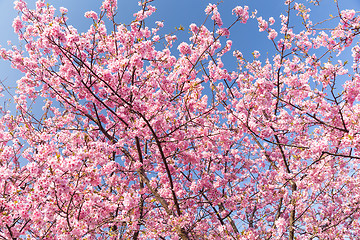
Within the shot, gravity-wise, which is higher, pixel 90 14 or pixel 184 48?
pixel 184 48

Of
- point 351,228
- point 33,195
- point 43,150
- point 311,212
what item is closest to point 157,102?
point 43,150

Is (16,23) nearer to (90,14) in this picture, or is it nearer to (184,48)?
(90,14)

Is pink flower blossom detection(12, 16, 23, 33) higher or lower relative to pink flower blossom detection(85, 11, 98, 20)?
lower

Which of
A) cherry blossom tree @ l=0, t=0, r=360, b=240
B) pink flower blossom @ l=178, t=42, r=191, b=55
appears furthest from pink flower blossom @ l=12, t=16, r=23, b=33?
pink flower blossom @ l=178, t=42, r=191, b=55

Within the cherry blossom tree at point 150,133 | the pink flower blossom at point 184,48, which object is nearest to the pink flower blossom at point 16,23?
the cherry blossom tree at point 150,133

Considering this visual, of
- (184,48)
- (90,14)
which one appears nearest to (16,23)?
(90,14)

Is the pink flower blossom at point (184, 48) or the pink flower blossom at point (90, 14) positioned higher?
the pink flower blossom at point (184, 48)

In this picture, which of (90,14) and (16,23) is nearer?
(16,23)

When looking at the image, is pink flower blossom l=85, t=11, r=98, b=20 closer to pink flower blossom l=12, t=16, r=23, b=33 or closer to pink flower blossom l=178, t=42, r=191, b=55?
pink flower blossom l=12, t=16, r=23, b=33

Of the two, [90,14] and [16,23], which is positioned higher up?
[90,14]

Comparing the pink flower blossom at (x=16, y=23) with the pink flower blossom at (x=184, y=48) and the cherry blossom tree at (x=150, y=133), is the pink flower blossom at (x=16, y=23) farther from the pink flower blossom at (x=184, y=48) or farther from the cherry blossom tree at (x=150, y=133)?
the pink flower blossom at (x=184, y=48)

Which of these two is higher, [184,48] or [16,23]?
[184,48]

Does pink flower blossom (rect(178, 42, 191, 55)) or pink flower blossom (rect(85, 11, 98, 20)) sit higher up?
pink flower blossom (rect(178, 42, 191, 55))

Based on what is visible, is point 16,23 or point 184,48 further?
point 184,48
